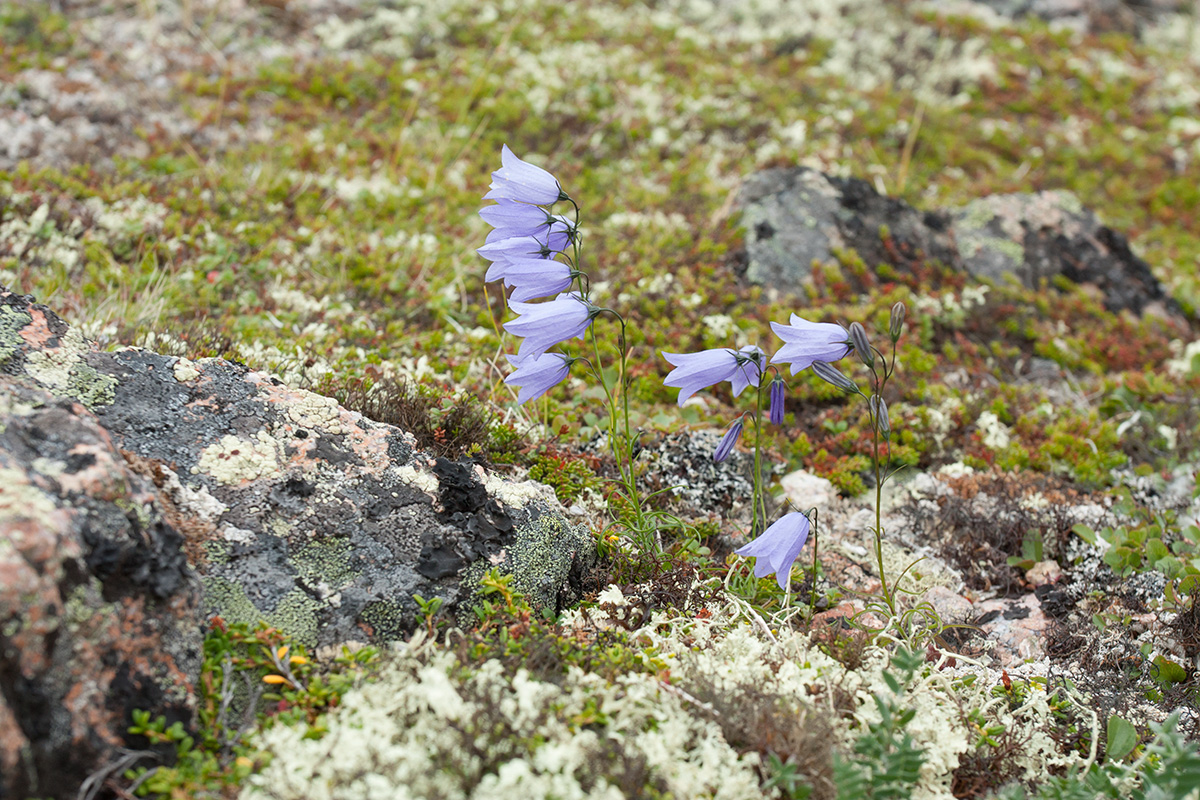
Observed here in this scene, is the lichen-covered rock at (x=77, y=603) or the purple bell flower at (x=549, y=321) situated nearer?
the lichen-covered rock at (x=77, y=603)

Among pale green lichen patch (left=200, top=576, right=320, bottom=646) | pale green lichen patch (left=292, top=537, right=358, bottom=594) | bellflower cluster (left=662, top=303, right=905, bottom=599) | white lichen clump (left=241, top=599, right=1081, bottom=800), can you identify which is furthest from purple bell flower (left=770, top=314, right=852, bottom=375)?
pale green lichen patch (left=200, top=576, right=320, bottom=646)

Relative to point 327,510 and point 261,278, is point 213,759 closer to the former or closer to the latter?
point 327,510

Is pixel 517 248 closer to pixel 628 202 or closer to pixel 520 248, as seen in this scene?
pixel 520 248

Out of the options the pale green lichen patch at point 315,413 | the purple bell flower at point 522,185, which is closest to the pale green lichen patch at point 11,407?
the pale green lichen patch at point 315,413

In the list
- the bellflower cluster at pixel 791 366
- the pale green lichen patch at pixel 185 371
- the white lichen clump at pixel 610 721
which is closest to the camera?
the white lichen clump at pixel 610 721

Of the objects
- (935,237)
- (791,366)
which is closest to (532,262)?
(791,366)

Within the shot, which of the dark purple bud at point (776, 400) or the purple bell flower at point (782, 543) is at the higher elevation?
the dark purple bud at point (776, 400)

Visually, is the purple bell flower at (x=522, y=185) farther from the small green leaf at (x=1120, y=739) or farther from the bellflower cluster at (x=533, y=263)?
the small green leaf at (x=1120, y=739)

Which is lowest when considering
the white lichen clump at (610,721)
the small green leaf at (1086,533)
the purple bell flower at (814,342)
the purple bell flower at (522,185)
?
the small green leaf at (1086,533)
